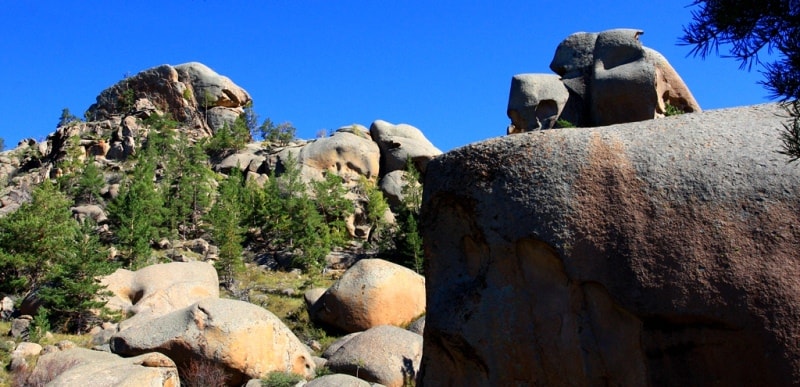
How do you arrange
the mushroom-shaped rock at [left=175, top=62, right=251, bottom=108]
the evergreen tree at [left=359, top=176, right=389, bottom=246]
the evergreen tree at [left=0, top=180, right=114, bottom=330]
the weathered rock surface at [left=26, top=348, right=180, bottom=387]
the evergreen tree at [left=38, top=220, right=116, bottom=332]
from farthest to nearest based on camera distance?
the mushroom-shaped rock at [left=175, top=62, right=251, bottom=108], the evergreen tree at [left=359, top=176, right=389, bottom=246], the evergreen tree at [left=0, top=180, right=114, bottom=330], the evergreen tree at [left=38, top=220, right=116, bottom=332], the weathered rock surface at [left=26, top=348, right=180, bottom=387]

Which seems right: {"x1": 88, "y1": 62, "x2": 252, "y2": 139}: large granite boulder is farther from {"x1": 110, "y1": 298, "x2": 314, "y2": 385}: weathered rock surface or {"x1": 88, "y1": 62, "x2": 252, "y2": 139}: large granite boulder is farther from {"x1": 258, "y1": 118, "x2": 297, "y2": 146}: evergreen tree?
{"x1": 110, "y1": 298, "x2": 314, "y2": 385}: weathered rock surface

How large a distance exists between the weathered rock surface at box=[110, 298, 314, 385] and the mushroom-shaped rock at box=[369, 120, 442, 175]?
78.6 feet

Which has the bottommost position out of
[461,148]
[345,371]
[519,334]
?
[345,371]

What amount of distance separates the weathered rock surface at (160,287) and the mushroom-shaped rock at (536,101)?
12409 mm

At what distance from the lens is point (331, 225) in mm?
31094

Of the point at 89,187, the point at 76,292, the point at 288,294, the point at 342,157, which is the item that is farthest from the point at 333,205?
the point at 76,292

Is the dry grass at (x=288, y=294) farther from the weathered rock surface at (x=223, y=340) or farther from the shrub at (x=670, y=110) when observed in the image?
the shrub at (x=670, y=110)

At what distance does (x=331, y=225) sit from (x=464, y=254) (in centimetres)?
2504

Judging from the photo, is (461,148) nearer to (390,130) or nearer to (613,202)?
(613,202)

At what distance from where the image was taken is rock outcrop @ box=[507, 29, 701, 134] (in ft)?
73.8

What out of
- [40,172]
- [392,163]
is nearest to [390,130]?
[392,163]

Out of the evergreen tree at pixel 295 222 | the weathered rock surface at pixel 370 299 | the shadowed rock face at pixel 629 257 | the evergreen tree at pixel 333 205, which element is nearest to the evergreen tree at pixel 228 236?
the evergreen tree at pixel 295 222

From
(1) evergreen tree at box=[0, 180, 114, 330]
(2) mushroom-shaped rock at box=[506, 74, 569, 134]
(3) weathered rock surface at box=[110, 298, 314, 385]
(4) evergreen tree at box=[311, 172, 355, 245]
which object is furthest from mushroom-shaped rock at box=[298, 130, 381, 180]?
(3) weathered rock surface at box=[110, 298, 314, 385]

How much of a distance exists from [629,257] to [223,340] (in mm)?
9730
